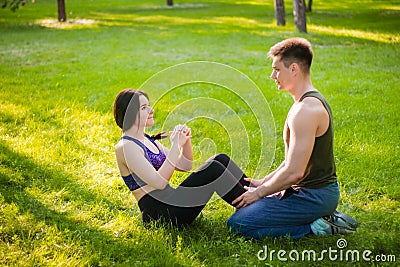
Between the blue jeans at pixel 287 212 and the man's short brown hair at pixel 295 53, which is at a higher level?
the man's short brown hair at pixel 295 53

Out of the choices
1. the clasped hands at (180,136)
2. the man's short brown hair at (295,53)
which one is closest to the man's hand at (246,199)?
the clasped hands at (180,136)

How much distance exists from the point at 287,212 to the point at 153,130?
Result: 3.35 meters

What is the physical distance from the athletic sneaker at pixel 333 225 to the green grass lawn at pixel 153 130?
6 cm

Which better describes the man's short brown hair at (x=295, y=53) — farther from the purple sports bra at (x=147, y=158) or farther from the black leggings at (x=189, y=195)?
the purple sports bra at (x=147, y=158)

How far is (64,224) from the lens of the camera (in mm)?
4000

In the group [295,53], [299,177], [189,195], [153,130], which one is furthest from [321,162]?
[153,130]

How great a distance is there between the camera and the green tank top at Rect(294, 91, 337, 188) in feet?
11.6

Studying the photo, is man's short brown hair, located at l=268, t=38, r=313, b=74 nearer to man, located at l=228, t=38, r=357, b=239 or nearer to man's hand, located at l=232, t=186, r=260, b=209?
man, located at l=228, t=38, r=357, b=239

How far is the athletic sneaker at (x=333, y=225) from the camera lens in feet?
12.2

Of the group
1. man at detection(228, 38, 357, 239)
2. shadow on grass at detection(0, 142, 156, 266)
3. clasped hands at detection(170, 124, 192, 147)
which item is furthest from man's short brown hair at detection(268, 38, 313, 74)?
shadow on grass at detection(0, 142, 156, 266)

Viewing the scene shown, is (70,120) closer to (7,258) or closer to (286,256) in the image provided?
(7,258)

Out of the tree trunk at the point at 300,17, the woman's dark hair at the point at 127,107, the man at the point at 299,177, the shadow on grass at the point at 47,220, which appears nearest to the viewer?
the man at the point at 299,177

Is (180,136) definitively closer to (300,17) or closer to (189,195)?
(189,195)

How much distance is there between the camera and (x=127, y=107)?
3.83 meters
